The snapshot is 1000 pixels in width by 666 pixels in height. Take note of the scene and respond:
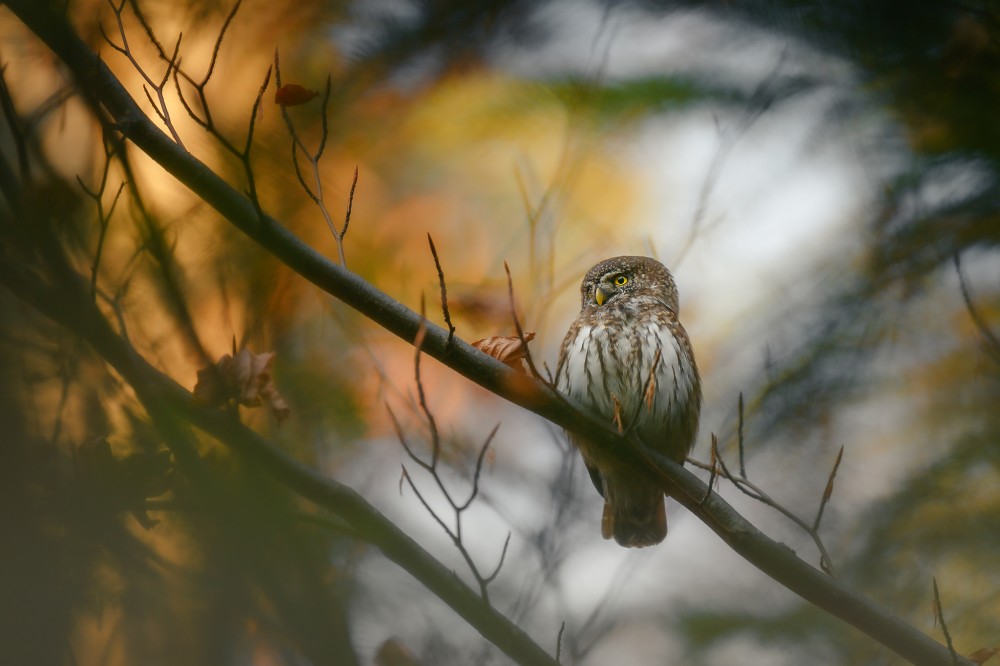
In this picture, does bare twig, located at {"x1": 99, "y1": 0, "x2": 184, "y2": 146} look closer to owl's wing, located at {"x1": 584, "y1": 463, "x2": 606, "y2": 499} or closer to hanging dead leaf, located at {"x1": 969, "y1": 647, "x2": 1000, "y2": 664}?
owl's wing, located at {"x1": 584, "y1": 463, "x2": 606, "y2": 499}

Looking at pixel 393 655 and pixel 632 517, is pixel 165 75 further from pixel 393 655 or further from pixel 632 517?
pixel 632 517

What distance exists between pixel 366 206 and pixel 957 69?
2949 millimetres

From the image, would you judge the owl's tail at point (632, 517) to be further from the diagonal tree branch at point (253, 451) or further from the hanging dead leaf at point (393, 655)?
the diagonal tree branch at point (253, 451)

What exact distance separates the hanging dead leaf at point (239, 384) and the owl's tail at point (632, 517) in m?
1.89

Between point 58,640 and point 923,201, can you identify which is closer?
point 58,640

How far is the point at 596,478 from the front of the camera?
4676mm

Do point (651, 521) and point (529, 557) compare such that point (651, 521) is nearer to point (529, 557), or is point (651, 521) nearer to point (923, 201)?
point (529, 557)

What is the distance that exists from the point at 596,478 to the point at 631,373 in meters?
0.76

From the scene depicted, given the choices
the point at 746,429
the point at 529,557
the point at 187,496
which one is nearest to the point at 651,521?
the point at 746,429

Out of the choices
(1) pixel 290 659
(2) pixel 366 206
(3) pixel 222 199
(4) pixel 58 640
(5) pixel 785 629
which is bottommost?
(4) pixel 58 640

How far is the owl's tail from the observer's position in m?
4.54

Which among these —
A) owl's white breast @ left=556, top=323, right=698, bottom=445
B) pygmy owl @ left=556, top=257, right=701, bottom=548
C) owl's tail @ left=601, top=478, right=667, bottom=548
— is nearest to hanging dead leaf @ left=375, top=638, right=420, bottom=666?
pygmy owl @ left=556, top=257, right=701, bottom=548

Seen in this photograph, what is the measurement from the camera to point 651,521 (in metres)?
4.59

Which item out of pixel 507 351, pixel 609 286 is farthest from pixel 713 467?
pixel 609 286
